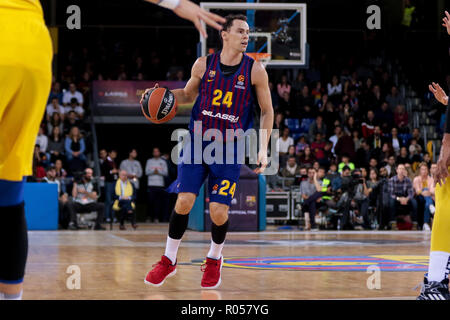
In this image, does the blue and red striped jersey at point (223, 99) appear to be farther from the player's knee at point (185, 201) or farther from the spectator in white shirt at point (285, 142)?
the spectator in white shirt at point (285, 142)

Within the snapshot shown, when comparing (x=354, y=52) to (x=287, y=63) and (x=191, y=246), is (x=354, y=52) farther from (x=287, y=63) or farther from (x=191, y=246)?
(x=191, y=246)

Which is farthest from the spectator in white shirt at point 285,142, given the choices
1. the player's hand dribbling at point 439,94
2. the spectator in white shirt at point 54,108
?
the player's hand dribbling at point 439,94

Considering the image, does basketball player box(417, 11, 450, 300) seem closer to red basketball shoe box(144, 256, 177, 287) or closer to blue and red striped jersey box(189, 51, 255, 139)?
blue and red striped jersey box(189, 51, 255, 139)

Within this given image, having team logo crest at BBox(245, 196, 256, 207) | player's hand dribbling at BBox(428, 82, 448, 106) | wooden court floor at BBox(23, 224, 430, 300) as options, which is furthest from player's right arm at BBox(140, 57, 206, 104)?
team logo crest at BBox(245, 196, 256, 207)

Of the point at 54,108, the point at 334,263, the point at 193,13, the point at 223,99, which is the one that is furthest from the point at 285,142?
the point at 193,13

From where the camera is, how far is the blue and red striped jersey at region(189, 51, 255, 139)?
5.82m

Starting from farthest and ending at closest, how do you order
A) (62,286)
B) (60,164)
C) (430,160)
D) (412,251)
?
(430,160), (60,164), (412,251), (62,286)

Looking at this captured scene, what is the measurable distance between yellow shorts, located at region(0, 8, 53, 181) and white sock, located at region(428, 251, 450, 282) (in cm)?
265

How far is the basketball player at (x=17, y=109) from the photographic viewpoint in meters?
3.05

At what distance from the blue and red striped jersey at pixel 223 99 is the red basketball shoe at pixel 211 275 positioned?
3.57 ft

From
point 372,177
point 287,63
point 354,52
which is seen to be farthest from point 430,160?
point 354,52
